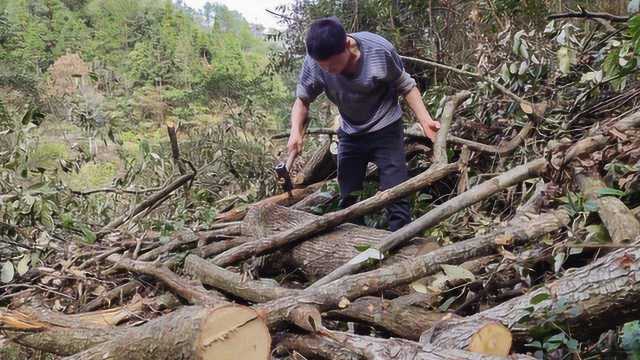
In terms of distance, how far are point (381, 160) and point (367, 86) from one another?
477 millimetres

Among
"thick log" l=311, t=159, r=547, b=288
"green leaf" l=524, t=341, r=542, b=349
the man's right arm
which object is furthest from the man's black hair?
"green leaf" l=524, t=341, r=542, b=349

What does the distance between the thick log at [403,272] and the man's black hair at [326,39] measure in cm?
111

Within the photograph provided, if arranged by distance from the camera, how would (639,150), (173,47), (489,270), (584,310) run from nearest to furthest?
(584,310) < (489,270) < (639,150) < (173,47)

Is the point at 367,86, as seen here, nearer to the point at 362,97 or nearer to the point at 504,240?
the point at 362,97

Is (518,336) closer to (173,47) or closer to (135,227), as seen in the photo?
(135,227)

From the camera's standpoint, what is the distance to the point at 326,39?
9.09ft

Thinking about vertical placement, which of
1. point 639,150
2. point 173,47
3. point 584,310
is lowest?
point 173,47

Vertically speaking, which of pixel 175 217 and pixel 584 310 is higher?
pixel 584 310

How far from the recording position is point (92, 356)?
1950mm

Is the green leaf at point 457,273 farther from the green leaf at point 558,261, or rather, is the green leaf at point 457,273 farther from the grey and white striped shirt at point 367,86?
the grey and white striped shirt at point 367,86

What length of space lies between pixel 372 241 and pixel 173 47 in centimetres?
3139

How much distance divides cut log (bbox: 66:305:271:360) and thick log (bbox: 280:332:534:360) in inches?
7.4

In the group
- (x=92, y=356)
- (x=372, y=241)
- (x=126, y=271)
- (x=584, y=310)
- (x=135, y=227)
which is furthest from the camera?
(x=135, y=227)

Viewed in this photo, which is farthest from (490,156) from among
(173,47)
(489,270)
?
(173,47)
